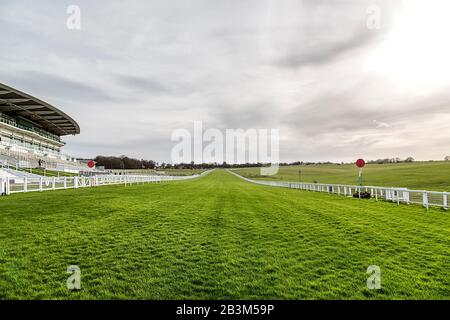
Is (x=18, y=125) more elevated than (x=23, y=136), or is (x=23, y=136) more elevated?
(x=18, y=125)

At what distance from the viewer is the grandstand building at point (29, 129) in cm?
6203

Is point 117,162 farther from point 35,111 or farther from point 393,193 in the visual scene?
point 393,193

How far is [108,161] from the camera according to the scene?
159m

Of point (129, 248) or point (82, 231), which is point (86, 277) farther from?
point (82, 231)

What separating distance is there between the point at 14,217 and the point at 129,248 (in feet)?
21.0

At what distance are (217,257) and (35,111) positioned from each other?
91.6 meters

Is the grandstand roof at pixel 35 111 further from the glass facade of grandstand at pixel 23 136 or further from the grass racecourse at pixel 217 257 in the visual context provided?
the grass racecourse at pixel 217 257

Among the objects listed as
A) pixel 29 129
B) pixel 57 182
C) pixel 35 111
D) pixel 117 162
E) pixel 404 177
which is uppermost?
pixel 35 111

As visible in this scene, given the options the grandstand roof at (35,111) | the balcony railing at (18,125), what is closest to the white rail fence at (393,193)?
the grandstand roof at (35,111)

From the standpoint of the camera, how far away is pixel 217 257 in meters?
6.36

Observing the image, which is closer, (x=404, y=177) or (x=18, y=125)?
(x=404, y=177)

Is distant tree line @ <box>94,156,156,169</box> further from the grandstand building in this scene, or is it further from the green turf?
the green turf

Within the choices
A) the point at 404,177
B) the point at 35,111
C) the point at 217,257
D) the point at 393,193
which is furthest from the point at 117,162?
the point at 217,257
